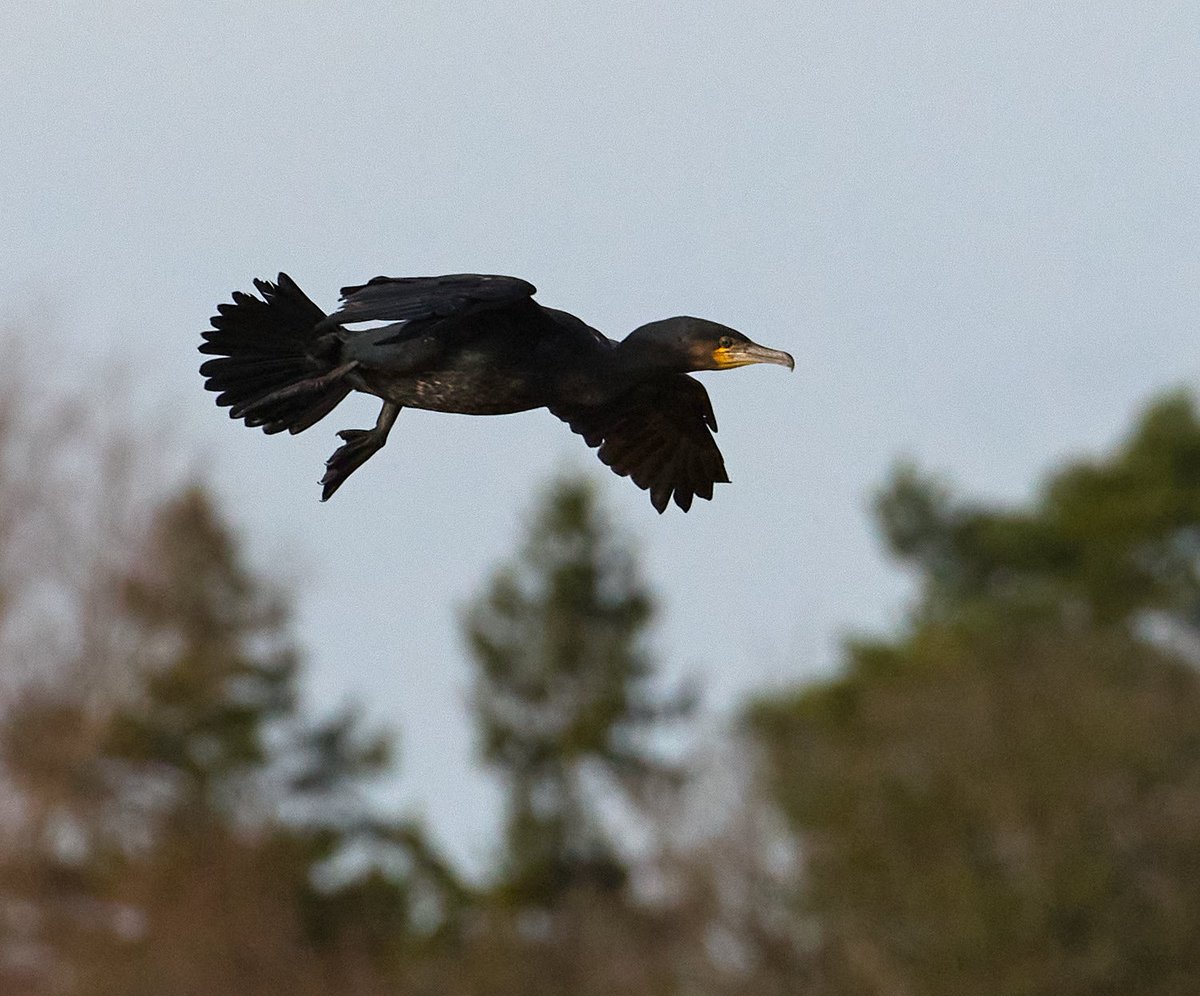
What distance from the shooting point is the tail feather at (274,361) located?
6.57 m

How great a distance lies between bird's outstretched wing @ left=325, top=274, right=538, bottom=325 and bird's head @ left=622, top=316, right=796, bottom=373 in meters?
0.37

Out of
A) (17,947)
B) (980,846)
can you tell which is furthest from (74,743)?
(980,846)

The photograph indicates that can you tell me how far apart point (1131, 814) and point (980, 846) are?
62.9 inches

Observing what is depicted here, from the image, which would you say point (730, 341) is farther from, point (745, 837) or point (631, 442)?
point (745, 837)

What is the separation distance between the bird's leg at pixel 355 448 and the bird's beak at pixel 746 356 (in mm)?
845

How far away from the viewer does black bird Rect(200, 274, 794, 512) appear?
20.3ft

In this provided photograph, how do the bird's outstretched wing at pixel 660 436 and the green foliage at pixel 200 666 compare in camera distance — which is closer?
the bird's outstretched wing at pixel 660 436

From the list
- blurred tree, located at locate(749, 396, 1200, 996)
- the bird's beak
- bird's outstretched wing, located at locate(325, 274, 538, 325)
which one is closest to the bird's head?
the bird's beak

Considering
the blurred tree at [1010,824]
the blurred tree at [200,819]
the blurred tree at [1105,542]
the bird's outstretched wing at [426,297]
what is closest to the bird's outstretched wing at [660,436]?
the bird's outstretched wing at [426,297]

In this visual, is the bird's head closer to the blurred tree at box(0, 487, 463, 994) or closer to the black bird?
the black bird

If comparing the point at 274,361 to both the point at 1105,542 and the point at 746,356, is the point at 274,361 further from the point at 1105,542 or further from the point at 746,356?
the point at 1105,542

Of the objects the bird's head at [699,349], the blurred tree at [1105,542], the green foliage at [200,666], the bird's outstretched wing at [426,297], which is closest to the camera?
the bird's outstretched wing at [426,297]

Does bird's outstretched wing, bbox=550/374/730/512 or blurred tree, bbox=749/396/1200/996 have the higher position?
blurred tree, bbox=749/396/1200/996

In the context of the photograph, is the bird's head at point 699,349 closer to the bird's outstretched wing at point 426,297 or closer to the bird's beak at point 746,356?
the bird's beak at point 746,356
